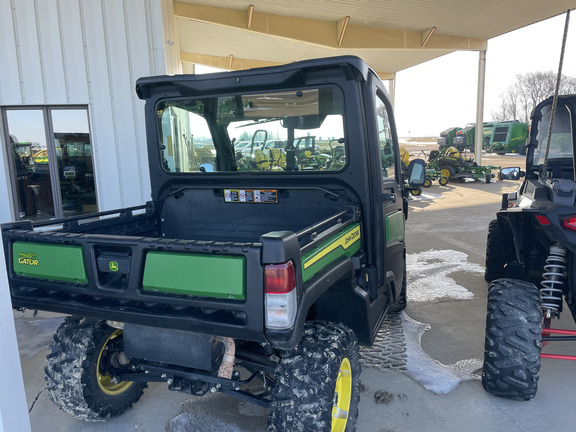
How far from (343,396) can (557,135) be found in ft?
10.5

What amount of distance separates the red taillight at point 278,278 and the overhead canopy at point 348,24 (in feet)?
35.3

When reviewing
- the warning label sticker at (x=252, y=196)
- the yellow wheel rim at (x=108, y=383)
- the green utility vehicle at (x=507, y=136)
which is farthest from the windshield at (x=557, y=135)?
the green utility vehicle at (x=507, y=136)

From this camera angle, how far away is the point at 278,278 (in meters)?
1.87

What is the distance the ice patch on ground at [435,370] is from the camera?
10.8 ft

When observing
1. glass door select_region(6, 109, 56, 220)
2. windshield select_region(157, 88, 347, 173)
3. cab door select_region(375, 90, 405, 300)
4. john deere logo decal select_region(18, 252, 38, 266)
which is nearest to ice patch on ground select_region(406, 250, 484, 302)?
cab door select_region(375, 90, 405, 300)

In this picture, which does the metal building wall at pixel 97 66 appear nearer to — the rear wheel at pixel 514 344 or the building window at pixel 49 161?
the building window at pixel 49 161

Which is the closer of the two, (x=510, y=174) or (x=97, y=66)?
(x=510, y=174)

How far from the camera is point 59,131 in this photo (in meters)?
6.46

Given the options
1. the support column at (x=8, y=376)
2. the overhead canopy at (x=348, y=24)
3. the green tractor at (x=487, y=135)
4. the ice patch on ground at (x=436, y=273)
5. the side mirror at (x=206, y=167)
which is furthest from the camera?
the green tractor at (x=487, y=135)

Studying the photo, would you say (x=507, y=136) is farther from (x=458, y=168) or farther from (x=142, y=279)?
(x=142, y=279)

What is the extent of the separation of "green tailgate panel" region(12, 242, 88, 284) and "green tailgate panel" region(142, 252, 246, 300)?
0.43 meters

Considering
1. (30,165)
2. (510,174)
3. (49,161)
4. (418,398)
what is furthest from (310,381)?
(30,165)

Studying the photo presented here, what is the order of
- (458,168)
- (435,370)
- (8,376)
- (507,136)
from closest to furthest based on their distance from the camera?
1. (8,376)
2. (435,370)
3. (458,168)
4. (507,136)

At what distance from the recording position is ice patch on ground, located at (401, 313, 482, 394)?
10.8 feet
